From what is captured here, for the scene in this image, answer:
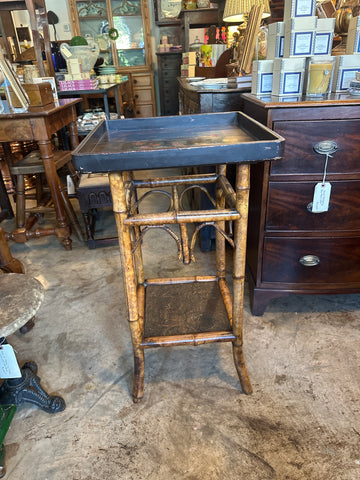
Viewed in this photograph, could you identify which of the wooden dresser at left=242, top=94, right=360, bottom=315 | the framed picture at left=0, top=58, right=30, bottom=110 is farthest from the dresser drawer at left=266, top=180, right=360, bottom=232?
the framed picture at left=0, top=58, right=30, bottom=110

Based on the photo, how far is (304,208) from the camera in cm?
150

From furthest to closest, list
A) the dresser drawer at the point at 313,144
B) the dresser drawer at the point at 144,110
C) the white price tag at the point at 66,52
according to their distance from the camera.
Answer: the dresser drawer at the point at 144,110 < the white price tag at the point at 66,52 < the dresser drawer at the point at 313,144

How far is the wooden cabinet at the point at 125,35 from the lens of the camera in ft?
19.2

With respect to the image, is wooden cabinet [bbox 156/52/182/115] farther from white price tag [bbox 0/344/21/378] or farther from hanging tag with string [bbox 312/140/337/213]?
white price tag [bbox 0/344/21/378]

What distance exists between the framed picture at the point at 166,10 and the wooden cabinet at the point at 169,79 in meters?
0.74

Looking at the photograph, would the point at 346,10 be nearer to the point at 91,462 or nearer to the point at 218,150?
the point at 218,150

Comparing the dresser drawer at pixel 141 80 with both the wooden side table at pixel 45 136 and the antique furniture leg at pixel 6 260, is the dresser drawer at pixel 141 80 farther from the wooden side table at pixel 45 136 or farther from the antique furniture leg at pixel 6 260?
the antique furniture leg at pixel 6 260

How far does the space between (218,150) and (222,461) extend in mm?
924

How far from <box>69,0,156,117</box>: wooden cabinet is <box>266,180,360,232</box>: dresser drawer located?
527cm

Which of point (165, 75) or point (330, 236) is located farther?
point (165, 75)

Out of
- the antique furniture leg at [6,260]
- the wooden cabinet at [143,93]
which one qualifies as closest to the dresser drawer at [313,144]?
the antique furniture leg at [6,260]

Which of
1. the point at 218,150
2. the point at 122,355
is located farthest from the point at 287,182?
the point at 122,355

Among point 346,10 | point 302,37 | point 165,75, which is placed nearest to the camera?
point 302,37

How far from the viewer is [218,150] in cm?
88
